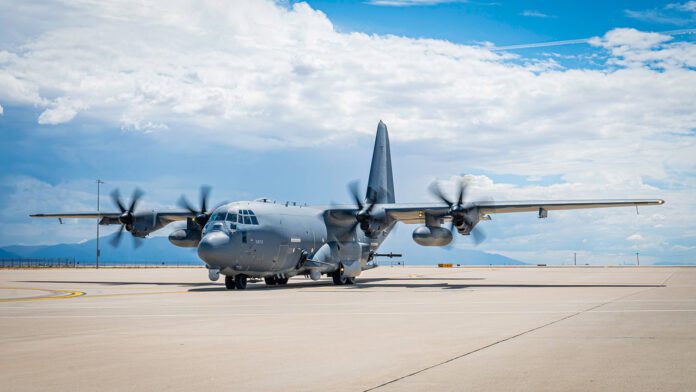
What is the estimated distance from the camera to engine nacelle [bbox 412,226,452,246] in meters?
36.3

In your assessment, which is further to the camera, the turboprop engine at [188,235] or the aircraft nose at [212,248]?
the turboprop engine at [188,235]

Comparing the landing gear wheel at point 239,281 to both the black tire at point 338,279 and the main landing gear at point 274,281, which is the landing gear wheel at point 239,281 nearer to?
the main landing gear at point 274,281

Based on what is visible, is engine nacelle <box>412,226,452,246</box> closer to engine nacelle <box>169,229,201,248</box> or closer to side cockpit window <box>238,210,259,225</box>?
side cockpit window <box>238,210,259,225</box>

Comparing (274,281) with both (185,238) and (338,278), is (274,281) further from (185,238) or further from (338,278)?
(185,238)

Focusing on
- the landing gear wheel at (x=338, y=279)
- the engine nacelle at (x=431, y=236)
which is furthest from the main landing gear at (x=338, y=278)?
the engine nacelle at (x=431, y=236)

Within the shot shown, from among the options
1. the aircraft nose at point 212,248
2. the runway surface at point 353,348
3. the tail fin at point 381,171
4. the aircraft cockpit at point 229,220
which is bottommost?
the runway surface at point 353,348

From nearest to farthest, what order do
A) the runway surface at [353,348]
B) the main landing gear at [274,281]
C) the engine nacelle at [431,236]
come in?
the runway surface at [353,348], the engine nacelle at [431,236], the main landing gear at [274,281]

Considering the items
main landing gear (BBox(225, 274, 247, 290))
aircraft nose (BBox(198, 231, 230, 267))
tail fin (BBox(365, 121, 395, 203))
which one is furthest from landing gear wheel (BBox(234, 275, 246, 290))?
tail fin (BBox(365, 121, 395, 203))

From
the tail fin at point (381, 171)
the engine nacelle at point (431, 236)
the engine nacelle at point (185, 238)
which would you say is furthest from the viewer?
the tail fin at point (381, 171)

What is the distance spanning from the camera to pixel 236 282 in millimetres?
34375

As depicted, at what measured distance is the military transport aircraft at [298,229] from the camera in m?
33.2

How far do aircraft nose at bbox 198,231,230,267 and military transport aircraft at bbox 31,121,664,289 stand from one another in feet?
0.15

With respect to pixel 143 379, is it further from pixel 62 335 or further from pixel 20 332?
pixel 20 332

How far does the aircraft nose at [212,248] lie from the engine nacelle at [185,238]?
907cm
